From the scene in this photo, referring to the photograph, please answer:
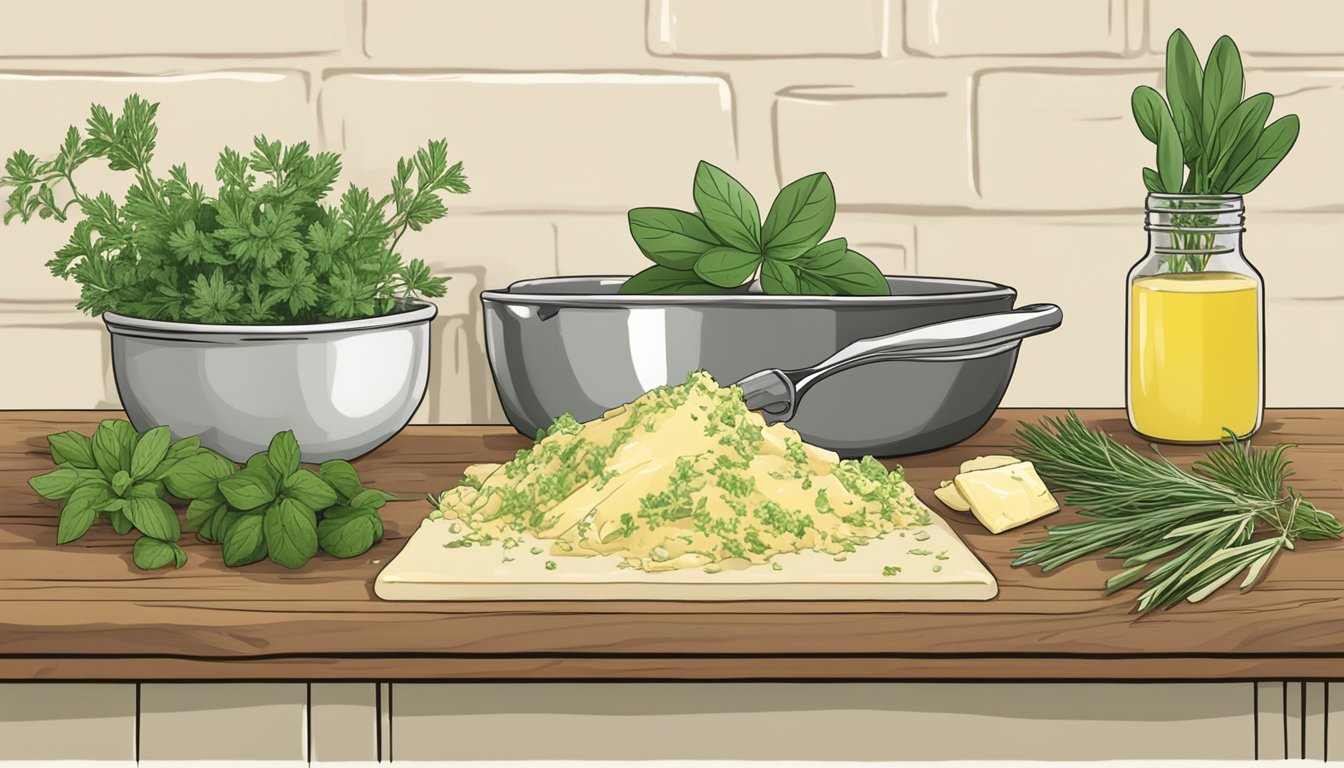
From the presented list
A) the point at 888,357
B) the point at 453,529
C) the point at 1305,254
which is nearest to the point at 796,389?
the point at 888,357

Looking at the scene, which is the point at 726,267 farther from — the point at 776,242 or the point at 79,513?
the point at 79,513

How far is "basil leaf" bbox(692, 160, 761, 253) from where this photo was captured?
3.13 feet

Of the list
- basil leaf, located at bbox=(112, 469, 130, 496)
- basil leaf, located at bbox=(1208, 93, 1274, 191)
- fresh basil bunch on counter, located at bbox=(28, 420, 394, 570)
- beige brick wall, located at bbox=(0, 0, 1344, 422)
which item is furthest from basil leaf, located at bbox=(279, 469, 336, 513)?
basil leaf, located at bbox=(1208, 93, 1274, 191)

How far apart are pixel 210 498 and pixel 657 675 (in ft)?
0.93

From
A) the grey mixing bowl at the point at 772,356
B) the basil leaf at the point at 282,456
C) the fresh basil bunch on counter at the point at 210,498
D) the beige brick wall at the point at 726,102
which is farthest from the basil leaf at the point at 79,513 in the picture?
the beige brick wall at the point at 726,102

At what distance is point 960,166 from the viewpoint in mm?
1229

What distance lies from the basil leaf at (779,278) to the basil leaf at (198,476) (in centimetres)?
40

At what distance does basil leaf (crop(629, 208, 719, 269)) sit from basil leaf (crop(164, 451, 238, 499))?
0.36 m

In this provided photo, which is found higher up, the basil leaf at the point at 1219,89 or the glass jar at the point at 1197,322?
the basil leaf at the point at 1219,89

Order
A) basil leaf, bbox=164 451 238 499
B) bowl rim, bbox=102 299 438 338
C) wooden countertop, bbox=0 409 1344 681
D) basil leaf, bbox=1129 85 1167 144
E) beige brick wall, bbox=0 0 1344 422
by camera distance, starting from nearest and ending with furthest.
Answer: wooden countertop, bbox=0 409 1344 681 < basil leaf, bbox=164 451 238 499 < bowl rim, bbox=102 299 438 338 < basil leaf, bbox=1129 85 1167 144 < beige brick wall, bbox=0 0 1344 422

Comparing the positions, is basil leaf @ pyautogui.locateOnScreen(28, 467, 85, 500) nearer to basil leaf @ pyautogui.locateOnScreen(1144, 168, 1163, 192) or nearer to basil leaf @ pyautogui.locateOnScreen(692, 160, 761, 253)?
basil leaf @ pyautogui.locateOnScreen(692, 160, 761, 253)

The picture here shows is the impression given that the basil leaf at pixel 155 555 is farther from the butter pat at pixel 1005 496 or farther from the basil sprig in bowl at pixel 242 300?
the butter pat at pixel 1005 496

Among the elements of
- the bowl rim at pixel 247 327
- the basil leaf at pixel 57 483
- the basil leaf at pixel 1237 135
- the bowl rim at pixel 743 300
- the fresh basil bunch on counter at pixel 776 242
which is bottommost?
the basil leaf at pixel 57 483

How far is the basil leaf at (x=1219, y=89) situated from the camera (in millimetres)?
955
